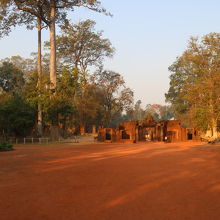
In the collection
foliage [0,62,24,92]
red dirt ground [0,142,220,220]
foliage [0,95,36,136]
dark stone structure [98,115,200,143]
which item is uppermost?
foliage [0,62,24,92]

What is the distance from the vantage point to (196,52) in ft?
109

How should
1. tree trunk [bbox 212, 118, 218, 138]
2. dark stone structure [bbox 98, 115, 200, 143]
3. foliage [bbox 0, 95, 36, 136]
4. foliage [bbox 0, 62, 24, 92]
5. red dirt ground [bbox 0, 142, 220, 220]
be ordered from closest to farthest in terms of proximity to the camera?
red dirt ground [bbox 0, 142, 220, 220]
foliage [bbox 0, 95, 36, 136]
tree trunk [bbox 212, 118, 218, 138]
dark stone structure [bbox 98, 115, 200, 143]
foliage [bbox 0, 62, 24, 92]

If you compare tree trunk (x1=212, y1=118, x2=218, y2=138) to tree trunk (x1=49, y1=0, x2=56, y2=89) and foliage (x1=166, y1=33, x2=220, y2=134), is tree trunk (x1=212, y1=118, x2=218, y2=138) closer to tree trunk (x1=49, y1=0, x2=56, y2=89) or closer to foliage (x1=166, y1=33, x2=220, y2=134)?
foliage (x1=166, y1=33, x2=220, y2=134)

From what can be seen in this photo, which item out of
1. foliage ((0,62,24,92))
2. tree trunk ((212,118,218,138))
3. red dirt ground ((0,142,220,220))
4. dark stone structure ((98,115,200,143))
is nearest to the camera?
red dirt ground ((0,142,220,220))

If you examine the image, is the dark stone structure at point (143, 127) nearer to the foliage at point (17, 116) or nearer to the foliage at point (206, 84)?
the foliage at point (206, 84)

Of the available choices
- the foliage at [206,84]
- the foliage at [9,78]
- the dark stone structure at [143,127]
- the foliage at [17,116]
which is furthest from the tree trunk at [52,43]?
the foliage at [9,78]

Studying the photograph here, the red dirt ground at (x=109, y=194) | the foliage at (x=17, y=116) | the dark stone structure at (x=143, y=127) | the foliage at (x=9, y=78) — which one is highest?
the foliage at (x=9, y=78)

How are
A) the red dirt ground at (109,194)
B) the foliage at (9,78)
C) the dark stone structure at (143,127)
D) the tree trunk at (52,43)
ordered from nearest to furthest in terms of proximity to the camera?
the red dirt ground at (109,194) < the tree trunk at (52,43) < the dark stone structure at (143,127) < the foliage at (9,78)

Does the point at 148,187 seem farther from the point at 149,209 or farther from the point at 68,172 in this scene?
the point at 68,172

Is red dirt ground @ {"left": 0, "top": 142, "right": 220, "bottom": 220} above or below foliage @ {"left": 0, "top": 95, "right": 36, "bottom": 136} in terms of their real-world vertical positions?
below

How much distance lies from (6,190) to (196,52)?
98.8 ft

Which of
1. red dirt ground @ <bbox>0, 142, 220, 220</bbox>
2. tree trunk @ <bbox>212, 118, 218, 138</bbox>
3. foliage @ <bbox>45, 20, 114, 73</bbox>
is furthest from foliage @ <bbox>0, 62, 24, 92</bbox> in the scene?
red dirt ground @ <bbox>0, 142, 220, 220</bbox>

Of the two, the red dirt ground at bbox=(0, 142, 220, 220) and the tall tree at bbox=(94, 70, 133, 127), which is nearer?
the red dirt ground at bbox=(0, 142, 220, 220)

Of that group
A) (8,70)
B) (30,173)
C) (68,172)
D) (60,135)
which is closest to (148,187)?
(68,172)
